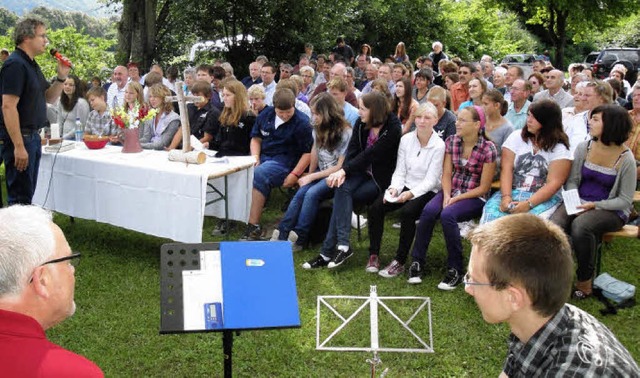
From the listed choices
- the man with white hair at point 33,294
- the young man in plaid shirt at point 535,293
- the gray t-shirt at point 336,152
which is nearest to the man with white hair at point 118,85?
the gray t-shirt at point 336,152

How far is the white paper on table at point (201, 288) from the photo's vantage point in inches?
100.0

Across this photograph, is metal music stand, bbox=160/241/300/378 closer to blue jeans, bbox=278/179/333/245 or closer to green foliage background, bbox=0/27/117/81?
blue jeans, bbox=278/179/333/245

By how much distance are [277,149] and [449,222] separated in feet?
6.87

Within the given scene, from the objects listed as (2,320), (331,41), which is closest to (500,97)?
(2,320)

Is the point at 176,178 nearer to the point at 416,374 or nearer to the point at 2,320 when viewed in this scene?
the point at 416,374

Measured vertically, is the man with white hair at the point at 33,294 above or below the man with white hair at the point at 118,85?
above

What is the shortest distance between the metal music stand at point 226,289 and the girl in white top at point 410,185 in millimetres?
2392


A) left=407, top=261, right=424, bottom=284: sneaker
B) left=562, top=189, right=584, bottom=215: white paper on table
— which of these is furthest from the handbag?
left=407, top=261, right=424, bottom=284: sneaker

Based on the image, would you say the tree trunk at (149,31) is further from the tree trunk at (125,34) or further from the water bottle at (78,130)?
the water bottle at (78,130)

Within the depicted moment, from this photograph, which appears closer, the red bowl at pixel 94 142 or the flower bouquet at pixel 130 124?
the flower bouquet at pixel 130 124

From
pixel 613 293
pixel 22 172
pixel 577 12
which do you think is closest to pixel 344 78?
pixel 22 172

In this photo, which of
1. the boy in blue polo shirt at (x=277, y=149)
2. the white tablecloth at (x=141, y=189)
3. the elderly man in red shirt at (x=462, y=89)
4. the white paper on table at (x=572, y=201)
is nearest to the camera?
the white paper on table at (x=572, y=201)

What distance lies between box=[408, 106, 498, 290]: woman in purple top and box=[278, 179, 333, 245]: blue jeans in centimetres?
104

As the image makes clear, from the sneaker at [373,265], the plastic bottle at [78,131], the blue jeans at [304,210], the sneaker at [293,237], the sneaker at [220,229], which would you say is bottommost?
the sneaker at [220,229]
